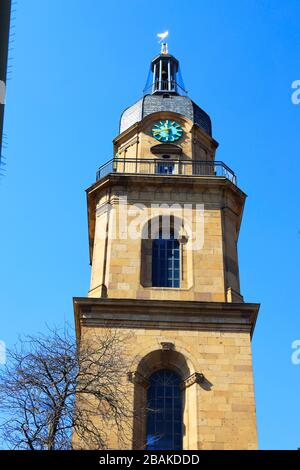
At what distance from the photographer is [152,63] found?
4509 centimetres

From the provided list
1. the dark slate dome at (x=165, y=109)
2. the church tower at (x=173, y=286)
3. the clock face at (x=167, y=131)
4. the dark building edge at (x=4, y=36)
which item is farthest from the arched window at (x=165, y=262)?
the dark building edge at (x=4, y=36)

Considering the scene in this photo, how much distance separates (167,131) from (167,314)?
10944 mm

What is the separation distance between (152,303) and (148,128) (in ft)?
35.6

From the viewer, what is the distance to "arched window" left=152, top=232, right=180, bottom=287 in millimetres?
31297

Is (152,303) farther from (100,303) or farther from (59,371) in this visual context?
(59,371)

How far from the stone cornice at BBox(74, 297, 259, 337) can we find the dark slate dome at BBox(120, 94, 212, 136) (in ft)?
38.0

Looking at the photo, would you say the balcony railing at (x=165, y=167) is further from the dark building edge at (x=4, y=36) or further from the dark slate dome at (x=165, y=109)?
the dark building edge at (x=4, y=36)

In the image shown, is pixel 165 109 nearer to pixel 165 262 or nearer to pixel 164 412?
pixel 165 262

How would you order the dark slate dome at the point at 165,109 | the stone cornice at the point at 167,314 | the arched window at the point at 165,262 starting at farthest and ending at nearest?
the dark slate dome at the point at 165,109 → the arched window at the point at 165,262 → the stone cornice at the point at 167,314

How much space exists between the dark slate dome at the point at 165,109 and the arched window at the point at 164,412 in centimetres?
1401

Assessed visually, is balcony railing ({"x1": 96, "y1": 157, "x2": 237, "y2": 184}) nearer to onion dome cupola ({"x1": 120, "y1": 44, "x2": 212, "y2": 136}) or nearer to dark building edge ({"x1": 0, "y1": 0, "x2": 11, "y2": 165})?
onion dome cupola ({"x1": 120, "y1": 44, "x2": 212, "y2": 136})

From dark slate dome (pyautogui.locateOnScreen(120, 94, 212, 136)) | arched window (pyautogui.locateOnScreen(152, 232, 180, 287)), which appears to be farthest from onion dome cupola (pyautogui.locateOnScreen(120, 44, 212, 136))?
arched window (pyautogui.locateOnScreen(152, 232, 180, 287))

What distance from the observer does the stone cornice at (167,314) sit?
29109 mm
